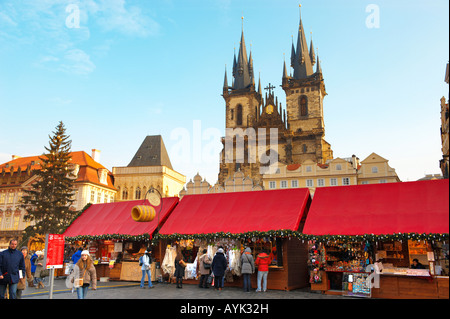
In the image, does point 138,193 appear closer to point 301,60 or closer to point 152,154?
point 152,154

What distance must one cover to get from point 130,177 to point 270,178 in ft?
64.1

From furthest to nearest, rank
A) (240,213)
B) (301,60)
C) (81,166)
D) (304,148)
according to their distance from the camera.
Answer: (301,60), (304,148), (81,166), (240,213)

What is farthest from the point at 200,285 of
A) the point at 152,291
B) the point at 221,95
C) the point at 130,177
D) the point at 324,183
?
the point at 221,95

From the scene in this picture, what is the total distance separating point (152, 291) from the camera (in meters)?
12.1

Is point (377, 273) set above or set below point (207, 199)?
below

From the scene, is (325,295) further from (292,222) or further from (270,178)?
(270,178)

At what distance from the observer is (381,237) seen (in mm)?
10930

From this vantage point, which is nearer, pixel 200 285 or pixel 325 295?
pixel 325 295

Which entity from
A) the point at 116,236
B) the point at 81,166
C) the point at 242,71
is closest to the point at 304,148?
the point at 242,71

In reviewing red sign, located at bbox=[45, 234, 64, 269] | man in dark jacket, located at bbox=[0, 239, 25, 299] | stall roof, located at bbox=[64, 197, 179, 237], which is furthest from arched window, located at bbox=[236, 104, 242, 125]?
man in dark jacket, located at bbox=[0, 239, 25, 299]

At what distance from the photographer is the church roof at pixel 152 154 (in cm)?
5388

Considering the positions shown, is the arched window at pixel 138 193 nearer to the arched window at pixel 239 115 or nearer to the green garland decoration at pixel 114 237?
the arched window at pixel 239 115

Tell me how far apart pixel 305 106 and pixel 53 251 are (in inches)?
2222

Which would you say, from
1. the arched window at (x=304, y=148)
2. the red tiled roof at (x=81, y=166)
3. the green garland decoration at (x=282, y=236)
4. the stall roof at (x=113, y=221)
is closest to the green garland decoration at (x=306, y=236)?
the green garland decoration at (x=282, y=236)
